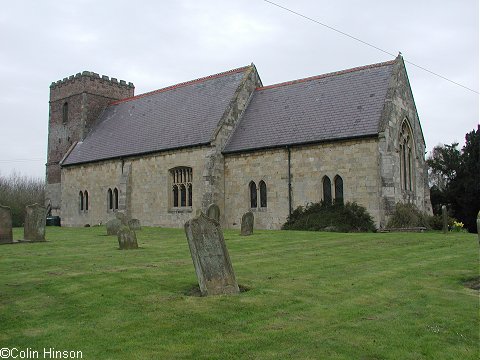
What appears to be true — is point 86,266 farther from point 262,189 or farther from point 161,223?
point 161,223

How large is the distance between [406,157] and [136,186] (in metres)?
16.4

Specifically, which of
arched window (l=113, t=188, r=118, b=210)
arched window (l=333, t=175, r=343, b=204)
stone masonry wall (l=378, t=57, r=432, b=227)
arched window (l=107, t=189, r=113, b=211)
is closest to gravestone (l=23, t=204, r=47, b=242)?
arched window (l=333, t=175, r=343, b=204)

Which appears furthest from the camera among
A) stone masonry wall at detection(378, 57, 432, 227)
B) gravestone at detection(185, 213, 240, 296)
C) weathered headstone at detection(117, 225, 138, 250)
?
stone masonry wall at detection(378, 57, 432, 227)

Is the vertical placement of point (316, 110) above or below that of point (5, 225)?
above

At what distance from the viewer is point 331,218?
23.0 metres

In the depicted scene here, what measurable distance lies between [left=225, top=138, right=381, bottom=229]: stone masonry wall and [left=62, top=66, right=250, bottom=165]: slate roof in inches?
118

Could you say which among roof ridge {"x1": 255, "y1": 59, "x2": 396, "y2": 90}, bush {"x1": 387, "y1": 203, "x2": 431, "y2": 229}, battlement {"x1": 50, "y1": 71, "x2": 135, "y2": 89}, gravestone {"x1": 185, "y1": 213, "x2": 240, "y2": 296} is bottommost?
gravestone {"x1": 185, "y1": 213, "x2": 240, "y2": 296}

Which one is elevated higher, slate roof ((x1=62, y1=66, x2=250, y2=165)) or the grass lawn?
slate roof ((x1=62, y1=66, x2=250, y2=165))

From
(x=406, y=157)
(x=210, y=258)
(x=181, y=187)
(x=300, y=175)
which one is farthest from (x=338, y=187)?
(x=210, y=258)

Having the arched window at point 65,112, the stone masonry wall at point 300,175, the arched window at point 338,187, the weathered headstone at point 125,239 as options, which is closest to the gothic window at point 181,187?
the stone masonry wall at point 300,175

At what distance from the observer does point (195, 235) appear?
373 inches

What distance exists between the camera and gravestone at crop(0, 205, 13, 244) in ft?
57.7

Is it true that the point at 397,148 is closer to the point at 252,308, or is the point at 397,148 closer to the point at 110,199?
the point at 252,308

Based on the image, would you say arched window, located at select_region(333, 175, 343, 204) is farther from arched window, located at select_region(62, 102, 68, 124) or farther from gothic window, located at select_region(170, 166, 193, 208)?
arched window, located at select_region(62, 102, 68, 124)
